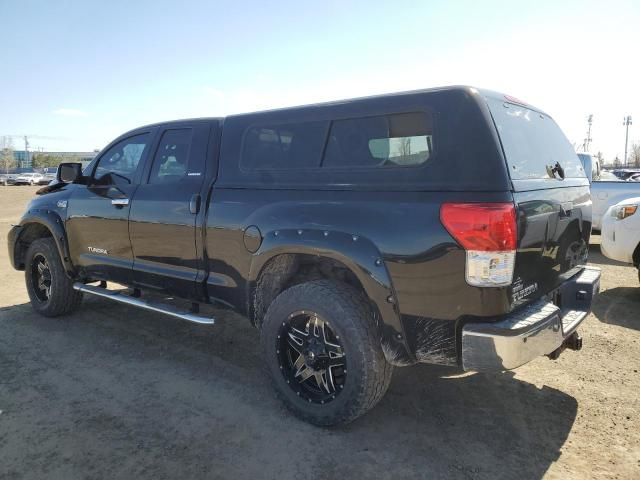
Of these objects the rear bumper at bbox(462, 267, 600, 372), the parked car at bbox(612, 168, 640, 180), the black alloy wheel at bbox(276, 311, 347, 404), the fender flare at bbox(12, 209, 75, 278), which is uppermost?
the parked car at bbox(612, 168, 640, 180)

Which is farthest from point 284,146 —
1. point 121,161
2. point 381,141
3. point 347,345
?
point 121,161

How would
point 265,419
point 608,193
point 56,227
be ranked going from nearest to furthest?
point 265,419, point 56,227, point 608,193

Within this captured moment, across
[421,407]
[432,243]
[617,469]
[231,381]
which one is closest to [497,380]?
[421,407]

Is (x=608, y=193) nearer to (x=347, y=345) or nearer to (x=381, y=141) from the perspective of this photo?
(x=381, y=141)

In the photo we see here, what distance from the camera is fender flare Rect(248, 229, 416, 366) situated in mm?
2701

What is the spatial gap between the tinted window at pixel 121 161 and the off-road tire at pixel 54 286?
1.03 meters

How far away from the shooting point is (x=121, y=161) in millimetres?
4617

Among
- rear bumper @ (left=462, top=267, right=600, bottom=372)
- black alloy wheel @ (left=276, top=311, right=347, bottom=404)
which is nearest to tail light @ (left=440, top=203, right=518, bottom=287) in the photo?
rear bumper @ (left=462, top=267, right=600, bottom=372)

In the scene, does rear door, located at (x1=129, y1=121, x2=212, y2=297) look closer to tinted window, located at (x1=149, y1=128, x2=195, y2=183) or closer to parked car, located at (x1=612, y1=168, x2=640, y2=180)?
tinted window, located at (x1=149, y1=128, x2=195, y2=183)

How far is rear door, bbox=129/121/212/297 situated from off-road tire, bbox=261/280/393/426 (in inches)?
43.0

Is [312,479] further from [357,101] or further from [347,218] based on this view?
[357,101]

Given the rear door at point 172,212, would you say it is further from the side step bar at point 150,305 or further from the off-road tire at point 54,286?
the off-road tire at point 54,286

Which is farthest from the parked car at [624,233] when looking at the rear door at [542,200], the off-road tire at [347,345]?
the off-road tire at [347,345]

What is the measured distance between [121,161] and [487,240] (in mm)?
3577
